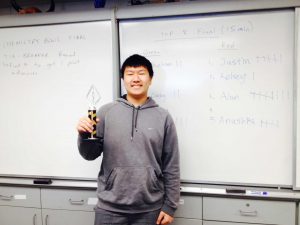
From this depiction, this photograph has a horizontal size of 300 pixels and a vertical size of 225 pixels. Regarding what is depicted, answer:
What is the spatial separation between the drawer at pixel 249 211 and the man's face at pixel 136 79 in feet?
2.54

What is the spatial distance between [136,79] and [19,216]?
1.29m

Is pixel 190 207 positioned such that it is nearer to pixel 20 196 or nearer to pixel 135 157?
pixel 135 157

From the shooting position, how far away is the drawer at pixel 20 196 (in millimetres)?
1797

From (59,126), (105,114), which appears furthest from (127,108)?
(59,126)

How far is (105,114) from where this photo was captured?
4.65ft

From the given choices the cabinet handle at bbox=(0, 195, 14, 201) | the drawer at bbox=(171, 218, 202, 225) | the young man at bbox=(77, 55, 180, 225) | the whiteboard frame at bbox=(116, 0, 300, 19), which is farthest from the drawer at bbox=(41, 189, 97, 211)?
the whiteboard frame at bbox=(116, 0, 300, 19)

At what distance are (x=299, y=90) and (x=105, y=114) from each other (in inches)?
42.5

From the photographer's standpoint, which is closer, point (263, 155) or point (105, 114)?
point (105, 114)

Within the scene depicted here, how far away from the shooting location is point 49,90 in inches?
69.0

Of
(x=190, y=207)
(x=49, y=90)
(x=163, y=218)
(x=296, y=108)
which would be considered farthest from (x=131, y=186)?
(x=296, y=108)

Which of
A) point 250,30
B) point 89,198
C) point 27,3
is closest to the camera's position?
point 250,30

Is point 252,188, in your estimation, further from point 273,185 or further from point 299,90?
point 299,90

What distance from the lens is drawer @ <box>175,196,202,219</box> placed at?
5.31ft

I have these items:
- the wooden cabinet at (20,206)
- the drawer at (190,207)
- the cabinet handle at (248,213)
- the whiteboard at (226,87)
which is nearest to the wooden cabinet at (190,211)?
the drawer at (190,207)
